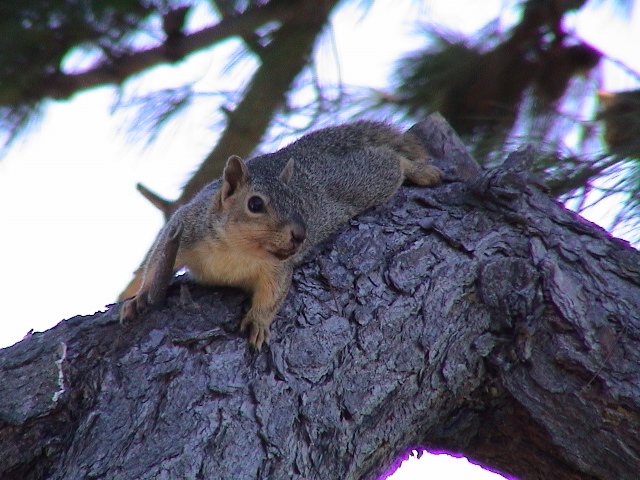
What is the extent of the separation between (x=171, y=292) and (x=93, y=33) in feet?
3.72

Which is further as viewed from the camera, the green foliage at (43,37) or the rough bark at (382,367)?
the green foliage at (43,37)

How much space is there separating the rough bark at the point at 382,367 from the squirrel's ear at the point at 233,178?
361mm

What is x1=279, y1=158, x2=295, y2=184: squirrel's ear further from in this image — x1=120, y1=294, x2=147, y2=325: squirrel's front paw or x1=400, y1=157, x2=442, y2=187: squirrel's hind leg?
x1=120, y1=294, x2=147, y2=325: squirrel's front paw

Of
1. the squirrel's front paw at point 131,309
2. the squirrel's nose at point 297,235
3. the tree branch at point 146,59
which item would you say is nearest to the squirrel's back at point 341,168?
the squirrel's nose at point 297,235

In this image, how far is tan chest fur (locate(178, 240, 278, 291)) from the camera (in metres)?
2.43

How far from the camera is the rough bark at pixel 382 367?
1.88m

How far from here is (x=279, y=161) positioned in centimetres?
303

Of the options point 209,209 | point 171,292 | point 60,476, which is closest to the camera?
point 60,476

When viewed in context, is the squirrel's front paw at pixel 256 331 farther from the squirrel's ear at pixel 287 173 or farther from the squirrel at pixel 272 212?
the squirrel's ear at pixel 287 173

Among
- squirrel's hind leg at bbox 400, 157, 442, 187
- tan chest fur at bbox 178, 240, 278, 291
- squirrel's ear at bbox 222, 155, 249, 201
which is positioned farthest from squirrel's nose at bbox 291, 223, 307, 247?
squirrel's hind leg at bbox 400, 157, 442, 187

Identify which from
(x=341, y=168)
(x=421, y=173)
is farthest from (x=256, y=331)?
(x=341, y=168)

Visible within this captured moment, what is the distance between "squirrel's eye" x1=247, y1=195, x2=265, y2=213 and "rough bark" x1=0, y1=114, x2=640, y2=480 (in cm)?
24

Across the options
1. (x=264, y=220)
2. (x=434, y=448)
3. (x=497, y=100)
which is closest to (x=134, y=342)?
(x=264, y=220)

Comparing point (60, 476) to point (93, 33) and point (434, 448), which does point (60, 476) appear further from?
point (93, 33)
